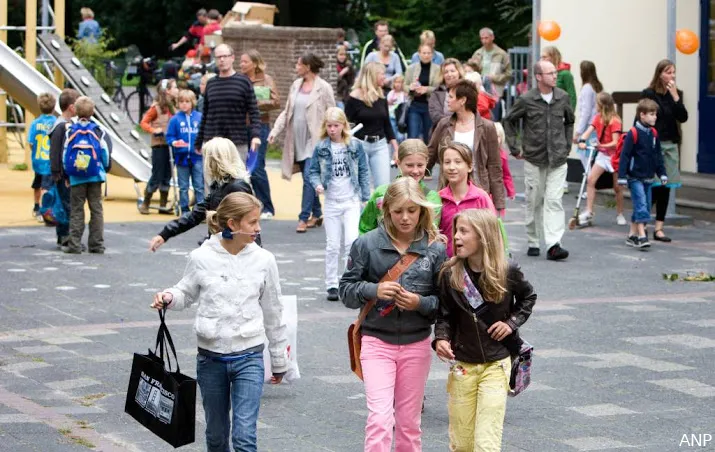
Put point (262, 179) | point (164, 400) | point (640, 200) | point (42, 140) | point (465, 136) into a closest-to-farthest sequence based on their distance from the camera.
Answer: point (164, 400)
point (465, 136)
point (640, 200)
point (42, 140)
point (262, 179)

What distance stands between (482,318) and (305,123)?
1055cm

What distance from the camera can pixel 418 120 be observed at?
71.2 feet

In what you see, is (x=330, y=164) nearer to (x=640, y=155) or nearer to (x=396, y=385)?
(x=640, y=155)

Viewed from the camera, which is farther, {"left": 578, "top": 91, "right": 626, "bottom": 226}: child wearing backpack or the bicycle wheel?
the bicycle wheel

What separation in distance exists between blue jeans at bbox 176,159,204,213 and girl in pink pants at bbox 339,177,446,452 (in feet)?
35.9

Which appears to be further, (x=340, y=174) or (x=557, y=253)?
(x=557, y=253)

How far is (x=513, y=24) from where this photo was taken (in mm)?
38781

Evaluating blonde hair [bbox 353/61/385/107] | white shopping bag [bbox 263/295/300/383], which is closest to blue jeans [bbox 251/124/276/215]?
blonde hair [bbox 353/61/385/107]

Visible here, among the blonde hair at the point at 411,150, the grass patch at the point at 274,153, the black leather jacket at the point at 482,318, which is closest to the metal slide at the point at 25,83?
the grass patch at the point at 274,153

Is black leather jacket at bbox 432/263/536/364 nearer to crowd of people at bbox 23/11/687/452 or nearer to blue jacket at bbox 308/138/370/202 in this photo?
crowd of people at bbox 23/11/687/452

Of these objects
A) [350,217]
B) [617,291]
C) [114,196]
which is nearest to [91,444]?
[350,217]

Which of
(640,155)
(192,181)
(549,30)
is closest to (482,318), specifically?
(640,155)

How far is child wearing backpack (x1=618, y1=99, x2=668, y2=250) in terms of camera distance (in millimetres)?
15398

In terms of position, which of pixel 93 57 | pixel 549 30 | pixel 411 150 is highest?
pixel 93 57
